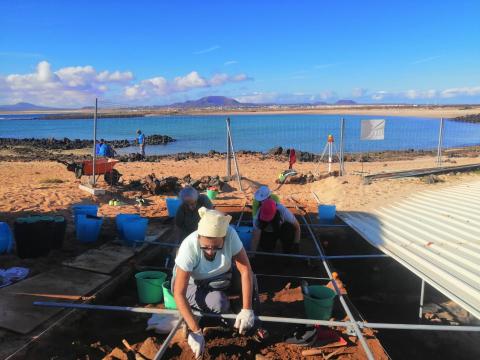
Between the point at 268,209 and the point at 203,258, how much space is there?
2.00 m

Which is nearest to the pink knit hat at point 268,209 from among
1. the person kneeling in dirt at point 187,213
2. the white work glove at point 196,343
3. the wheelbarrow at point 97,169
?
the person kneeling in dirt at point 187,213

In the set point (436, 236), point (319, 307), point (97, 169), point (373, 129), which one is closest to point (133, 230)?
point (319, 307)

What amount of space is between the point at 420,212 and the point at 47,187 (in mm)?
9086

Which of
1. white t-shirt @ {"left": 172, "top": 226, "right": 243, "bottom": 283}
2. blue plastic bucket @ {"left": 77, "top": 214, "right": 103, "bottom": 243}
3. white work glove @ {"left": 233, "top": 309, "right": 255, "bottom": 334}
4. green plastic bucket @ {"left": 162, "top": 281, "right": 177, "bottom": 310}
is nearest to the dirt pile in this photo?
blue plastic bucket @ {"left": 77, "top": 214, "right": 103, "bottom": 243}

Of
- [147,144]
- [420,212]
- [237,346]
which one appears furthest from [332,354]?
[147,144]

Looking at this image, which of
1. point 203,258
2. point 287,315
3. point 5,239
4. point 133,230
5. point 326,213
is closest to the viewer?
point 203,258

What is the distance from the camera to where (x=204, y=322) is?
393cm

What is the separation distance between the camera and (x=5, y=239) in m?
5.56

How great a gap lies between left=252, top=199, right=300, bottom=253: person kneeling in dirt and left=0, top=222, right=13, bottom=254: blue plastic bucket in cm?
321

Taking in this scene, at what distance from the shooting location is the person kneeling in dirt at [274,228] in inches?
215

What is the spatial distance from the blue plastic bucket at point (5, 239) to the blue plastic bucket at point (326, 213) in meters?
5.15

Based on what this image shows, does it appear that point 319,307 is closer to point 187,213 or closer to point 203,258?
point 203,258

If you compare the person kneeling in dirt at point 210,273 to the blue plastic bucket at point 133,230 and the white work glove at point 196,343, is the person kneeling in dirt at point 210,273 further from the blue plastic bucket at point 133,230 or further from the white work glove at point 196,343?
the blue plastic bucket at point 133,230

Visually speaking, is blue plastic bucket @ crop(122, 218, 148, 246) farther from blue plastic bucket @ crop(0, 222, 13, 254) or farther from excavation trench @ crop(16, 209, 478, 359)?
blue plastic bucket @ crop(0, 222, 13, 254)
